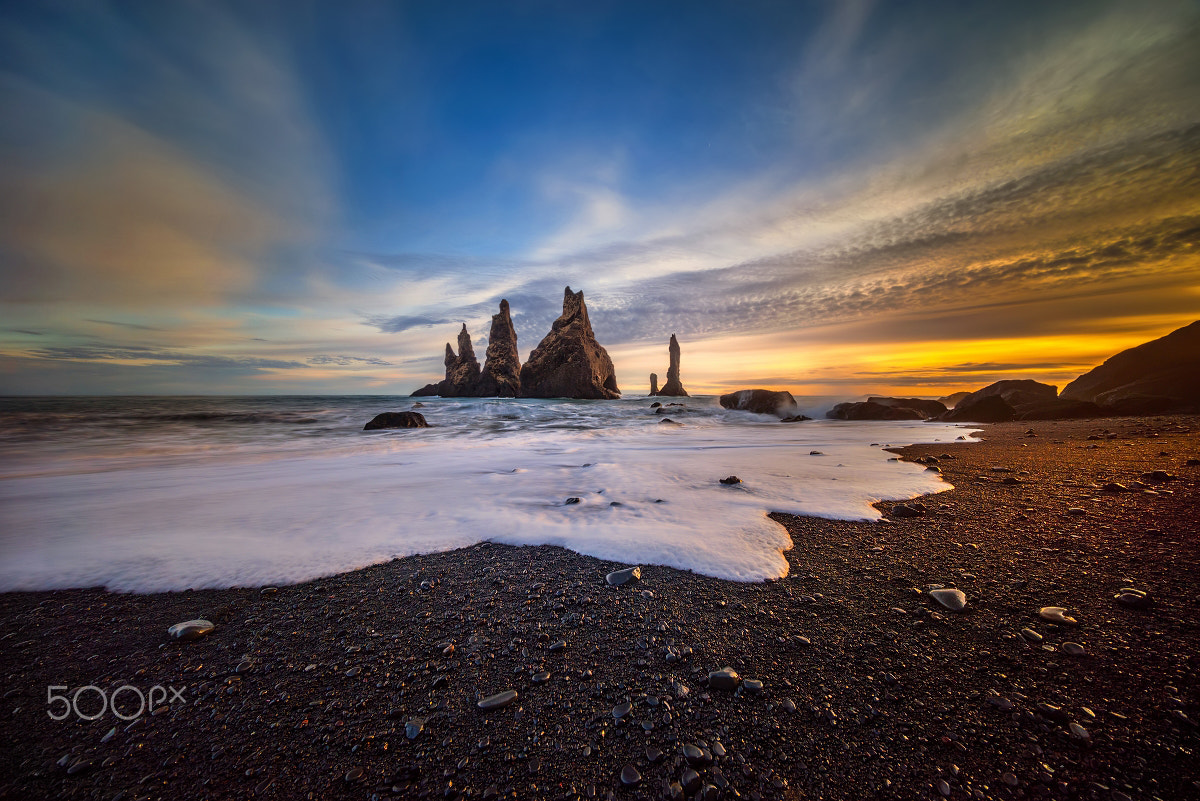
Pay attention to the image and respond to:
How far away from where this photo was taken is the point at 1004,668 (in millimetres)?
1885

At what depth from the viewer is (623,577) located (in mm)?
2896

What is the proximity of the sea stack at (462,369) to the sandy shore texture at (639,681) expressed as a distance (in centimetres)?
6484

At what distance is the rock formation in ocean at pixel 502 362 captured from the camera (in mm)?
60344

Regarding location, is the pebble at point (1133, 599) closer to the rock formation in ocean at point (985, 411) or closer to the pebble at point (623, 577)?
the pebble at point (623, 577)

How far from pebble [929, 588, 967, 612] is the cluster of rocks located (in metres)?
50.2

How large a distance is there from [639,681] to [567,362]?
2015 inches

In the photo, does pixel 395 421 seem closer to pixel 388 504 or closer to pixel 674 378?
pixel 388 504

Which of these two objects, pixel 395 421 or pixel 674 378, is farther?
pixel 674 378

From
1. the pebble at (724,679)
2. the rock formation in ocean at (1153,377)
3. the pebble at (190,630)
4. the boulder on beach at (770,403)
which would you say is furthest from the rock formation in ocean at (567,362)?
the pebble at (724,679)

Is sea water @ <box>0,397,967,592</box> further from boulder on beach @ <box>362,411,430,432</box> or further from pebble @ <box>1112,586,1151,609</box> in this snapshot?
boulder on beach @ <box>362,411,430,432</box>

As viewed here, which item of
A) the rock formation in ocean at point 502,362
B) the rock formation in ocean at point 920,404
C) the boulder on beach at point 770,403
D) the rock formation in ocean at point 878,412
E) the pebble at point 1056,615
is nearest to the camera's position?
the pebble at point 1056,615

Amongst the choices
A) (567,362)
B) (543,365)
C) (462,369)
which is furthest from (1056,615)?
(462,369)

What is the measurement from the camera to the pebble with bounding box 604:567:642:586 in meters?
2.87

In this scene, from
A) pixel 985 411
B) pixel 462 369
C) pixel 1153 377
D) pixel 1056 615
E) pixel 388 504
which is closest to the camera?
pixel 1056 615
